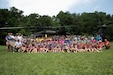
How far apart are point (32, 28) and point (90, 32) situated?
1306cm

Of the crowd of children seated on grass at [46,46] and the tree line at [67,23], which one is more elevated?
the tree line at [67,23]

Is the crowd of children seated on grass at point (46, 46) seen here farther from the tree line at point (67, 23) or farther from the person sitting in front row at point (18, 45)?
the tree line at point (67, 23)

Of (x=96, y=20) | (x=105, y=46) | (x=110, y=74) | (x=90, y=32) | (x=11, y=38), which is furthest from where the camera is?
(x=96, y=20)

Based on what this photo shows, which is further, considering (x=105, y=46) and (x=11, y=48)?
(x=105, y=46)

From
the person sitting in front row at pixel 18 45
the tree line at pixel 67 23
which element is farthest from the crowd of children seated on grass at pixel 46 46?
the tree line at pixel 67 23

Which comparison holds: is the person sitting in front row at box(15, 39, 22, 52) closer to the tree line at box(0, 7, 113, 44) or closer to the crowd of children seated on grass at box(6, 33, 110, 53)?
the crowd of children seated on grass at box(6, 33, 110, 53)

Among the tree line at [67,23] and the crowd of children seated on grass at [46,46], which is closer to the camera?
the crowd of children seated on grass at [46,46]

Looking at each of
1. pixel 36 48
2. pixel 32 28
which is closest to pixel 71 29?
pixel 32 28

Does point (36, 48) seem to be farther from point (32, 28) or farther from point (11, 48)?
point (32, 28)

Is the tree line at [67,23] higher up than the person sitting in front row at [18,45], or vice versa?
the tree line at [67,23]

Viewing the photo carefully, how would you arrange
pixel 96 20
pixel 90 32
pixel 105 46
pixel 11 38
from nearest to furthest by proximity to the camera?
pixel 11 38, pixel 105 46, pixel 90 32, pixel 96 20

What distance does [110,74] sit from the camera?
7461mm

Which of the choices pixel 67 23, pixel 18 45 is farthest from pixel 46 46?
pixel 67 23

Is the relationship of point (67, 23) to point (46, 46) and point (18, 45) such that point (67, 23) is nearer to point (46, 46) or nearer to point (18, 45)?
point (46, 46)
